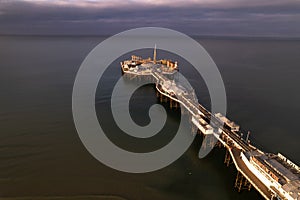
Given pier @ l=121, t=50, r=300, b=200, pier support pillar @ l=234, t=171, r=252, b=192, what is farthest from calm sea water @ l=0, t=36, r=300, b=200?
pier @ l=121, t=50, r=300, b=200

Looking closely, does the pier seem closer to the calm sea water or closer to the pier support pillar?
the pier support pillar

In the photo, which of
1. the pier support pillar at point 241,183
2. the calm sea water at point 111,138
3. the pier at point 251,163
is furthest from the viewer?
the pier support pillar at point 241,183

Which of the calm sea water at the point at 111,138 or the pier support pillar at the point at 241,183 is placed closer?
the calm sea water at the point at 111,138

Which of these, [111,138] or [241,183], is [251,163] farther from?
[111,138]

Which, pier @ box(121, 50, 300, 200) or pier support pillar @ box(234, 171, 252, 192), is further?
pier support pillar @ box(234, 171, 252, 192)

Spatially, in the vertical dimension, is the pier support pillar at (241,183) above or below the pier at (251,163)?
below

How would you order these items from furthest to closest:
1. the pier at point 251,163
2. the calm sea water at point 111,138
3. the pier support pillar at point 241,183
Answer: the pier support pillar at point 241,183
the calm sea water at point 111,138
the pier at point 251,163

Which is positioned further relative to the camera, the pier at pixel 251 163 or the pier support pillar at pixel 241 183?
the pier support pillar at pixel 241 183

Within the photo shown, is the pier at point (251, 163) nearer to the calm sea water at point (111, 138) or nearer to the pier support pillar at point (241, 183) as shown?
the pier support pillar at point (241, 183)

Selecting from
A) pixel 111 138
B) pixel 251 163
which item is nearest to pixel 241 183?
pixel 251 163

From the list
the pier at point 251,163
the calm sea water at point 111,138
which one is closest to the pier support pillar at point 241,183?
the pier at point 251,163

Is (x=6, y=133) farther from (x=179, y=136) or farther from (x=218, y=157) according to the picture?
(x=218, y=157)
